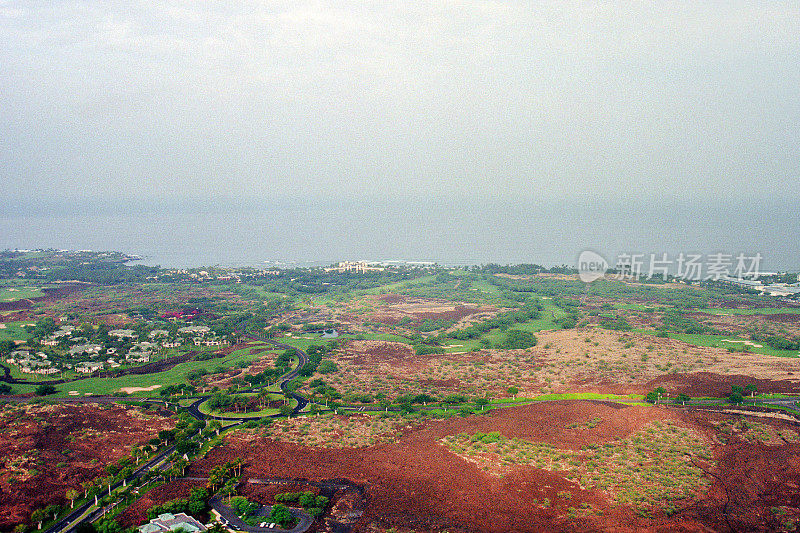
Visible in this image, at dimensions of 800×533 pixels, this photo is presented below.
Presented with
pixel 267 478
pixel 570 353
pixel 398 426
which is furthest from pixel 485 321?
pixel 267 478

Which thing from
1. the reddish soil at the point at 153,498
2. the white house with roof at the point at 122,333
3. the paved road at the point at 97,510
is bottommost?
the white house with roof at the point at 122,333

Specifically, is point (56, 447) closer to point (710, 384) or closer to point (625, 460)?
point (625, 460)

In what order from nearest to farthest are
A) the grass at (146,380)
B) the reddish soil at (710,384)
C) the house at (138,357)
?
the reddish soil at (710,384) → the grass at (146,380) → the house at (138,357)

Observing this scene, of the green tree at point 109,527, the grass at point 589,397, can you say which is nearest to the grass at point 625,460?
the grass at point 589,397

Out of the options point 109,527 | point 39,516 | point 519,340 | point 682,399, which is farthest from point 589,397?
point 39,516

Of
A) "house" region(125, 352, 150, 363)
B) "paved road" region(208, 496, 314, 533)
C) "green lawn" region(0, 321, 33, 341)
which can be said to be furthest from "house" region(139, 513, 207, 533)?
"green lawn" region(0, 321, 33, 341)

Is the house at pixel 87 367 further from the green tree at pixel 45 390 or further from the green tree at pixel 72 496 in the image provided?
the green tree at pixel 72 496
